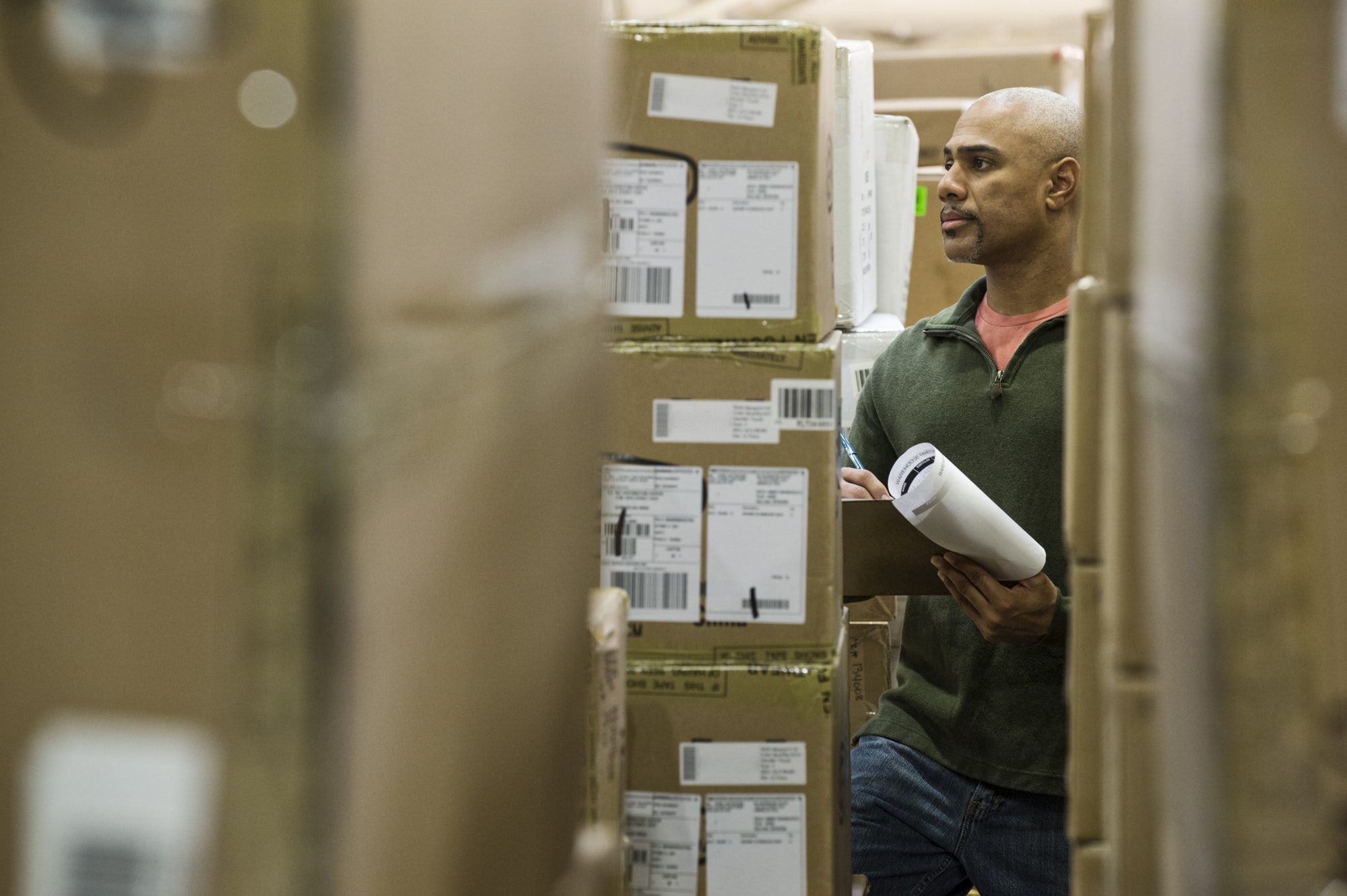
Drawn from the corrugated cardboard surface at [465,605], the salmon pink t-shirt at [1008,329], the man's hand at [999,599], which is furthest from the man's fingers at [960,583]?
the corrugated cardboard surface at [465,605]

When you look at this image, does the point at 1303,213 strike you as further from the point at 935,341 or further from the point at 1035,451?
the point at 935,341

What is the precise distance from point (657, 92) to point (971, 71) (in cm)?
186

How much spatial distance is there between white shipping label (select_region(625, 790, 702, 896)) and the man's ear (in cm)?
120

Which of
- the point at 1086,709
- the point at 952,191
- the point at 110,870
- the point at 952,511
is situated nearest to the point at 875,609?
the point at 952,191

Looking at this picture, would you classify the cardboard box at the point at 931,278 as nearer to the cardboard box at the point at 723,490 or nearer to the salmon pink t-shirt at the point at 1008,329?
the salmon pink t-shirt at the point at 1008,329

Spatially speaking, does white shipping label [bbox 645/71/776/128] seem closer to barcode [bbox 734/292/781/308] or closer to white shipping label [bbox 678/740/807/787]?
barcode [bbox 734/292/781/308]

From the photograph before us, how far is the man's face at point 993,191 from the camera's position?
2018 mm

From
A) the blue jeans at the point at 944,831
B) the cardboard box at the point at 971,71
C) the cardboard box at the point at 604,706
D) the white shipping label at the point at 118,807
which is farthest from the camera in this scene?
the cardboard box at the point at 971,71

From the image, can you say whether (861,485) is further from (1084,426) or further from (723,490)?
(1084,426)

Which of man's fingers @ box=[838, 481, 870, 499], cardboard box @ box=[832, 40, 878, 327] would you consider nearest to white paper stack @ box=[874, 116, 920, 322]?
cardboard box @ box=[832, 40, 878, 327]

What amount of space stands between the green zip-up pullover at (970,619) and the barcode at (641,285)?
695 mm

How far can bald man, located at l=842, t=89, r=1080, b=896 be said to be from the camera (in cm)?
170

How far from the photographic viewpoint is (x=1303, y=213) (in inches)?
15.9


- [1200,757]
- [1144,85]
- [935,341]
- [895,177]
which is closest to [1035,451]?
[935,341]
